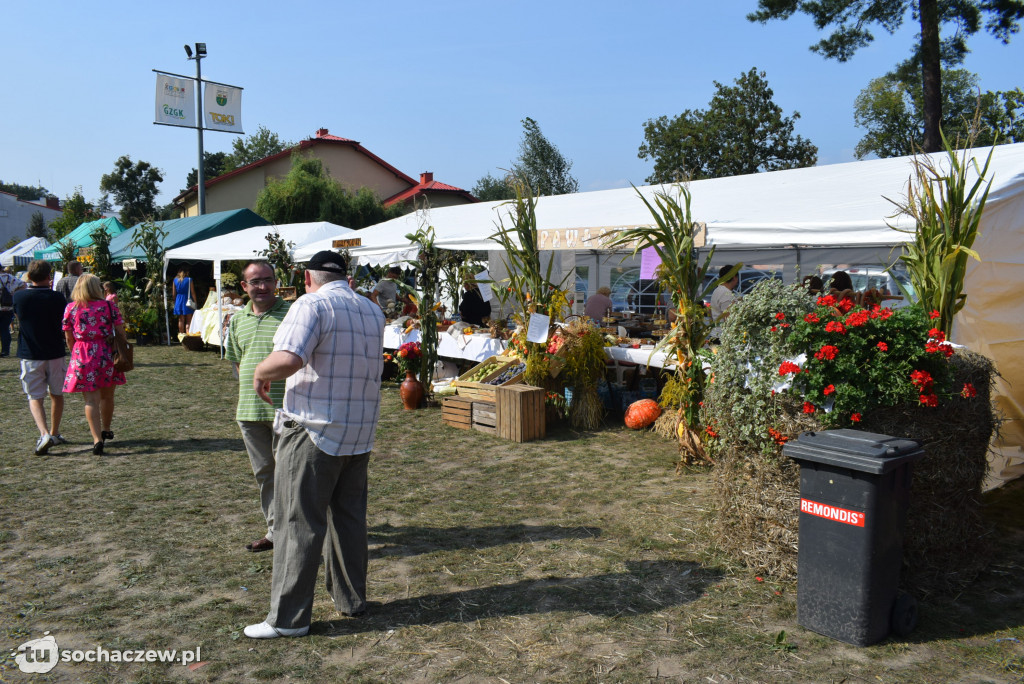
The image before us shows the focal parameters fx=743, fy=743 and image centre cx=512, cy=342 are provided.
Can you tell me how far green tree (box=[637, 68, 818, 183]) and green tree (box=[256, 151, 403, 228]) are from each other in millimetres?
13967

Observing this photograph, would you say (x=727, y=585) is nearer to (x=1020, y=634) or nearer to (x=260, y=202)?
(x=1020, y=634)

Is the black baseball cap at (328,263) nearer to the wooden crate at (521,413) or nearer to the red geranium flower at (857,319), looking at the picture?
the red geranium flower at (857,319)

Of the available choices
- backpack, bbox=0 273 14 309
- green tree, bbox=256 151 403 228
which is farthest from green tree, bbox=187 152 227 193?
backpack, bbox=0 273 14 309

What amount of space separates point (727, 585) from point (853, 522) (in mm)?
1036

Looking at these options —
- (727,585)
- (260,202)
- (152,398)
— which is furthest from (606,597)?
(260,202)

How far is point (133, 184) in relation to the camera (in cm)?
6700

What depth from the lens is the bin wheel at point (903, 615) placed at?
3.62 meters

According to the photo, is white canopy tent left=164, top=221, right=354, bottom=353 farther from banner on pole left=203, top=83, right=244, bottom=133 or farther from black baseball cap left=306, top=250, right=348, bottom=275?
black baseball cap left=306, top=250, right=348, bottom=275

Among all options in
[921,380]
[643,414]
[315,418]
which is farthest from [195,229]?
[921,380]

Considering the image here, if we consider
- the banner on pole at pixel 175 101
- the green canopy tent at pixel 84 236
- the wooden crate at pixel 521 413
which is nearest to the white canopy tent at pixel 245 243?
the green canopy tent at pixel 84 236

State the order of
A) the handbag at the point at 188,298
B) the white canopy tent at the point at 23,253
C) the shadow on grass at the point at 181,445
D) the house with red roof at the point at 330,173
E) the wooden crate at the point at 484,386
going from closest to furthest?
the shadow on grass at the point at 181,445
the wooden crate at the point at 484,386
the handbag at the point at 188,298
the white canopy tent at the point at 23,253
the house with red roof at the point at 330,173

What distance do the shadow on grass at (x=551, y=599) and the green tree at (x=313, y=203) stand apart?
29.9 meters

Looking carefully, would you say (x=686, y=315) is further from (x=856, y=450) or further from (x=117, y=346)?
(x=117, y=346)

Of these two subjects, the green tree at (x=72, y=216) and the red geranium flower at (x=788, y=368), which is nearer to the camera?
the red geranium flower at (x=788, y=368)
